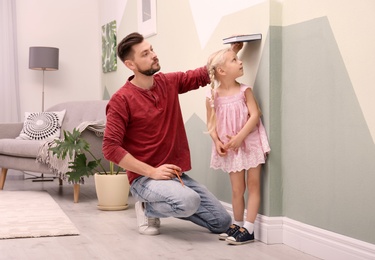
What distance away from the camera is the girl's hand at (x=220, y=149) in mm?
2943

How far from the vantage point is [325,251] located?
8.20ft

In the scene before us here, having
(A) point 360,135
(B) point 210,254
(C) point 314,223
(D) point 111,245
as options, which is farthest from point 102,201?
(A) point 360,135

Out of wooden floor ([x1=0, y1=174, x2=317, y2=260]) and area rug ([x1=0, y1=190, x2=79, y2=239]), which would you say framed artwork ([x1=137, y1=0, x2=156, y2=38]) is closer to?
area rug ([x1=0, y1=190, x2=79, y2=239])

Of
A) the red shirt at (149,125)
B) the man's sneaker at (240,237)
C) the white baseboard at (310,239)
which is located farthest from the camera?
the red shirt at (149,125)

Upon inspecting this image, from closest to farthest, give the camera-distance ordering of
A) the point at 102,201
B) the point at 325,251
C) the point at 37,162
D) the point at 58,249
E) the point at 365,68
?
the point at 365,68 < the point at 325,251 < the point at 58,249 < the point at 102,201 < the point at 37,162

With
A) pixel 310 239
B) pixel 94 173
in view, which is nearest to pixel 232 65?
pixel 310 239

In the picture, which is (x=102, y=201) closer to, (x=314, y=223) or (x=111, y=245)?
(x=111, y=245)

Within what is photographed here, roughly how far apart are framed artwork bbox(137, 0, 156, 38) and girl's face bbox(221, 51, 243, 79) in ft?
6.08

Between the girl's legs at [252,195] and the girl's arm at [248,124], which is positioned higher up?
the girl's arm at [248,124]

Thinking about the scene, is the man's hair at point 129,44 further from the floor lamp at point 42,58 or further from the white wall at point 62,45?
the white wall at point 62,45

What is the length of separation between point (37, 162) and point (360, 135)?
3022mm

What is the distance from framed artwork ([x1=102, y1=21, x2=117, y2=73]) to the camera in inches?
237

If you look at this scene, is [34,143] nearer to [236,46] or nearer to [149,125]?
[149,125]

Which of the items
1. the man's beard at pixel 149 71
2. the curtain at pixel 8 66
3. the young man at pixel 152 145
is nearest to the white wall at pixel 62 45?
the curtain at pixel 8 66
